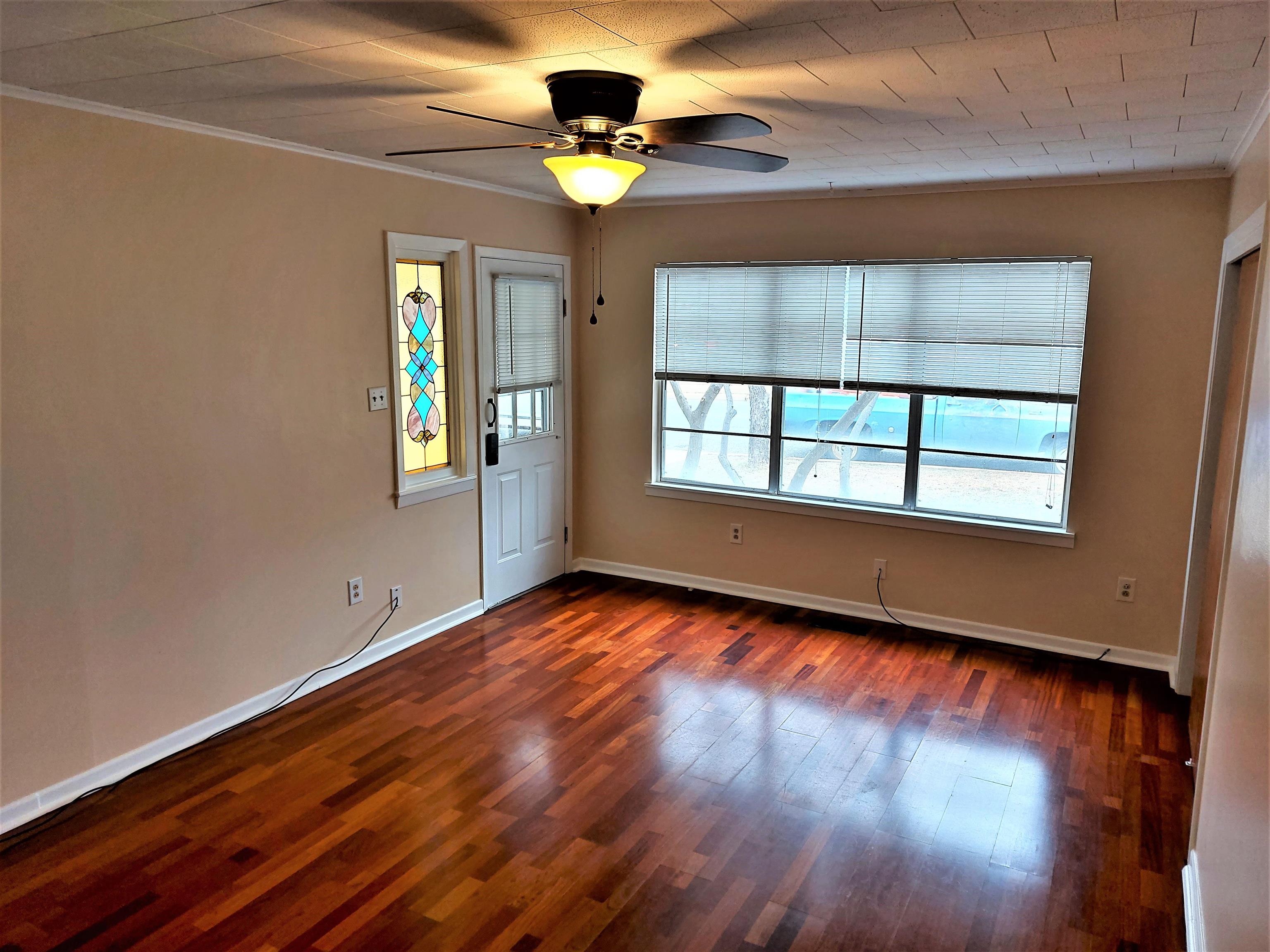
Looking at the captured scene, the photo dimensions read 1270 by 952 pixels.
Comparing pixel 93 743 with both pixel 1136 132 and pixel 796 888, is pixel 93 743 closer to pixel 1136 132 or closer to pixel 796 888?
pixel 796 888

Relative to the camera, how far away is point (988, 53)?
7.13ft

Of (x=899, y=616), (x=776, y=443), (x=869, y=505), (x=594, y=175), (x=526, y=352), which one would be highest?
(x=594, y=175)

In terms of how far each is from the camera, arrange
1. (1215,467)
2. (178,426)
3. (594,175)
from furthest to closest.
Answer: (1215,467), (178,426), (594,175)

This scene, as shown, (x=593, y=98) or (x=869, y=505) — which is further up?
(x=593, y=98)

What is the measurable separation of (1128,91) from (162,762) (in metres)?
4.08

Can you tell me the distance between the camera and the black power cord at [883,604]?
4.96 meters

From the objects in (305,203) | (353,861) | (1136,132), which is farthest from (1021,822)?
(305,203)

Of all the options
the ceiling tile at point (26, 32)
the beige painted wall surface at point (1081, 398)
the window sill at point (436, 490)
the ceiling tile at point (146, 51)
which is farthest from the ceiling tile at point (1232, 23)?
the window sill at point (436, 490)

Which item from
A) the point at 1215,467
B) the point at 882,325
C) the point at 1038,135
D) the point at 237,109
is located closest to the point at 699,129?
the point at 1038,135

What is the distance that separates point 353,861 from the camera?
9.00 ft

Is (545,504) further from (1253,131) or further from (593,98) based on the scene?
(1253,131)

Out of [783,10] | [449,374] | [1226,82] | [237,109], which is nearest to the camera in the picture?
[783,10]

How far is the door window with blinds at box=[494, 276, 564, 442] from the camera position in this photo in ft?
16.3

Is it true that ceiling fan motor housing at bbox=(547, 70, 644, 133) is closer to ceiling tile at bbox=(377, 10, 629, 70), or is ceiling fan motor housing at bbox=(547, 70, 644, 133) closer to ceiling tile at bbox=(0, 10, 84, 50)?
ceiling tile at bbox=(377, 10, 629, 70)
